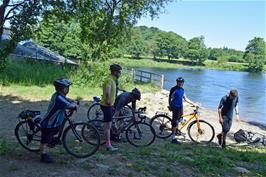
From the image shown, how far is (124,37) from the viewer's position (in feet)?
89.2

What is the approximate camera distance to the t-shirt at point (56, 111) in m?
6.19

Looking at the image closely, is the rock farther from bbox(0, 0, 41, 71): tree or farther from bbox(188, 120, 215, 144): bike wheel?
bbox(0, 0, 41, 71): tree

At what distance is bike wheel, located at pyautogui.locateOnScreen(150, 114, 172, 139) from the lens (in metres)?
10.3

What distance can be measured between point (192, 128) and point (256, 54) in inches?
4761

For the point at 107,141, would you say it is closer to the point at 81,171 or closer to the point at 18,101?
the point at 81,171

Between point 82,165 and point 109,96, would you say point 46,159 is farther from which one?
point 109,96

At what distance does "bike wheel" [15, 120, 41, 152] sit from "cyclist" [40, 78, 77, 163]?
470mm

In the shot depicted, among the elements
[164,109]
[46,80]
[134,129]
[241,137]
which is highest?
[46,80]

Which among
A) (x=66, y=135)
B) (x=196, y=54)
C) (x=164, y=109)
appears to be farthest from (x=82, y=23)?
(x=196, y=54)

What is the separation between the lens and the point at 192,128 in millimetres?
10391

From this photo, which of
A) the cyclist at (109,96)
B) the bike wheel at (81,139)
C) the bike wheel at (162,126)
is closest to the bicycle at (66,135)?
the bike wheel at (81,139)

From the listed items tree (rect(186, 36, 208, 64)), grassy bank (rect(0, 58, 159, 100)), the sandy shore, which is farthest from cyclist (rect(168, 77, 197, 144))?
tree (rect(186, 36, 208, 64))

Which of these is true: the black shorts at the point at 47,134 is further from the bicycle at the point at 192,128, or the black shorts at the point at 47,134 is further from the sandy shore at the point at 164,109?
the sandy shore at the point at 164,109

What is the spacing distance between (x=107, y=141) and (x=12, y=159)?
1904 mm
